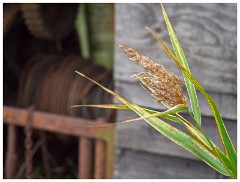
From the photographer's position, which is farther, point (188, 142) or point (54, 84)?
point (54, 84)

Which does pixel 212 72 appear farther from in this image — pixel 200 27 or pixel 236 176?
pixel 236 176

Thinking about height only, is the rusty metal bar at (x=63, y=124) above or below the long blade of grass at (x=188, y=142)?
above

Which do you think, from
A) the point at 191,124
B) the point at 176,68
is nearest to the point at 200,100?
the point at 176,68

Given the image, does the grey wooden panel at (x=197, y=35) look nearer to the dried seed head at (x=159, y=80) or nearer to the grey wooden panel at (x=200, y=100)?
the grey wooden panel at (x=200, y=100)

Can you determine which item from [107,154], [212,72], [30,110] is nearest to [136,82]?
[212,72]

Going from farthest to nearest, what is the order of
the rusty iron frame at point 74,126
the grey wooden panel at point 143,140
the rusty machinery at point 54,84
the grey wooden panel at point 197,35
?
1. the rusty machinery at point 54,84
2. the rusty iron frame at point 74,126
3. the grey wooden panel at point 143,140
4. the grey wooden panel at point 197,35

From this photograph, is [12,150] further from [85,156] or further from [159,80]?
[159,80]

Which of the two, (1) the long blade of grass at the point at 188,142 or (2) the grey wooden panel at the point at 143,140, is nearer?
(1) the long blade of grass at the point at 188,142

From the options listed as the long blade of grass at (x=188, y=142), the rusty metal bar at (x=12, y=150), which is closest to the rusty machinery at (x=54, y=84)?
the rusty metal bar at (x=12, y=150)
